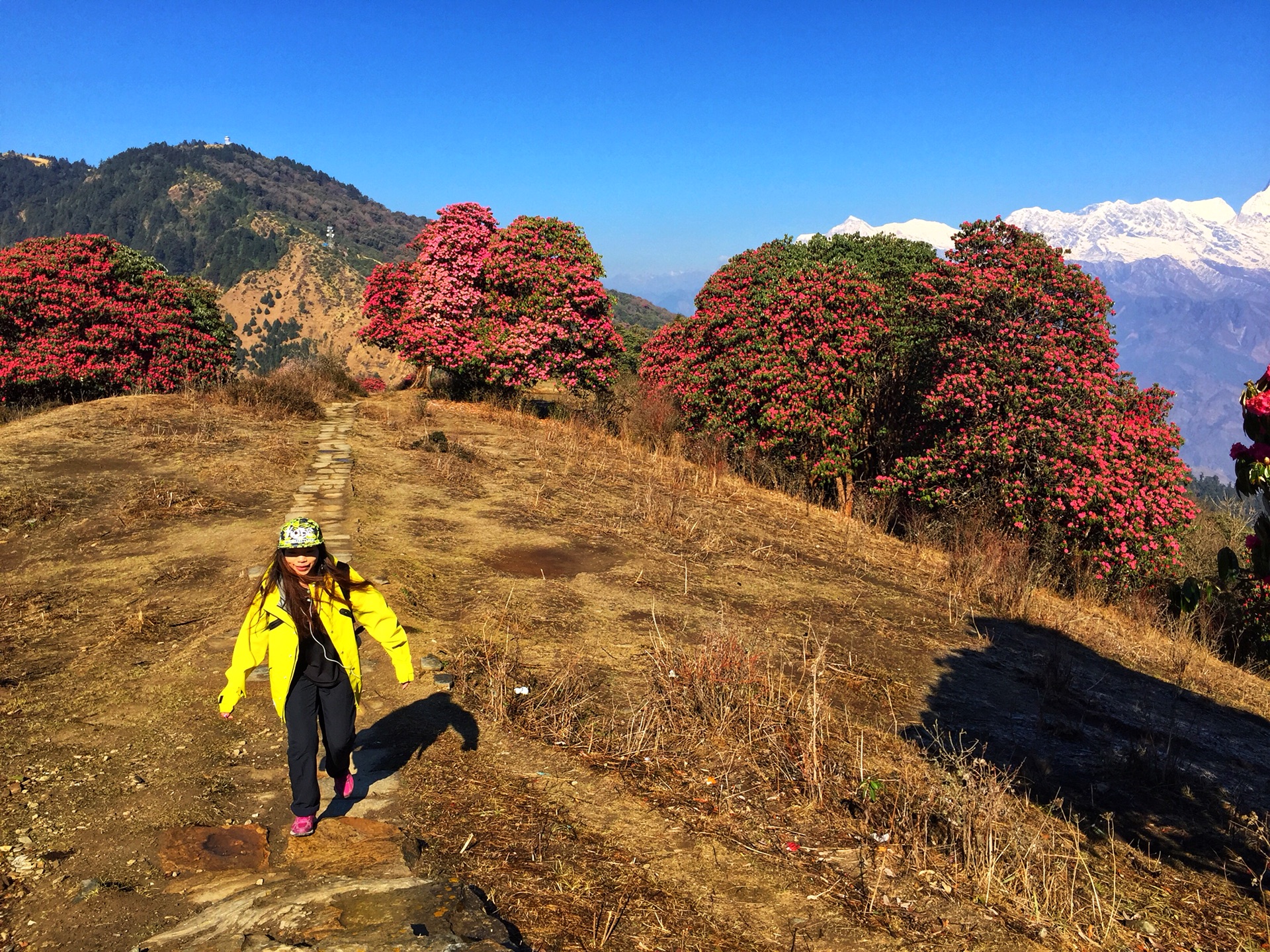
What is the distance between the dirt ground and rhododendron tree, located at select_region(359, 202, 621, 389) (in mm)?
6862

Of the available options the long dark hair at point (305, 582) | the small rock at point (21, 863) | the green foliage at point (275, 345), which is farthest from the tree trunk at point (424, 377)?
the green foliage at point (275, 345)

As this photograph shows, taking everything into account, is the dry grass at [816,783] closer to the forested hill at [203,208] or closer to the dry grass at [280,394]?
the dry grass at [280,394]

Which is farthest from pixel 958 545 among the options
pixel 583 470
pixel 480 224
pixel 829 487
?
pixel 480 224

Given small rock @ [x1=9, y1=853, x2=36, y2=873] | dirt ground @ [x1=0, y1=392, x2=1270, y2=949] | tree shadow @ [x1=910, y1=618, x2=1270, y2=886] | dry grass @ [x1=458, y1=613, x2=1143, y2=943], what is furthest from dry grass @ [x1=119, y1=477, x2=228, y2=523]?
tree shadow @ [x1=910, y1=618, x2=1270, y2=886]

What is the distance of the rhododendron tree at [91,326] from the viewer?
53.6 feet

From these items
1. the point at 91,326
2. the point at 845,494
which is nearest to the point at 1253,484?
the point at 845,494

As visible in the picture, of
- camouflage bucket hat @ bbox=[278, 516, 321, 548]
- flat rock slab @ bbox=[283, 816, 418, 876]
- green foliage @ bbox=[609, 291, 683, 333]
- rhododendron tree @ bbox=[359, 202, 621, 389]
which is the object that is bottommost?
flat rock slab @ bbox=[283, 816, 418, 876]

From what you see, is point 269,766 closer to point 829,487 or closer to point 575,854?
point 575,854

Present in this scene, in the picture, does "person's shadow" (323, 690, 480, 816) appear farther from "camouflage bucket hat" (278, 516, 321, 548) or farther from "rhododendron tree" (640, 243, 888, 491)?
"rhododendron tree" (640, 243, 888, 491)

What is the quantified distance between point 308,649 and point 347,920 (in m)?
1.25

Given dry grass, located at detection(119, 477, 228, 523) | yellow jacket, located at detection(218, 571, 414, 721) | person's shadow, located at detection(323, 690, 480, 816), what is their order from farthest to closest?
dry grass, located at detection(119, 477, 228, 523) < person's shadow, located at detection(323, 690, 480, 816) < yellow jacket, located at detection(218, 571, 414, 721)

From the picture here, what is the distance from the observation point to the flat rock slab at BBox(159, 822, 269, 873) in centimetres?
338

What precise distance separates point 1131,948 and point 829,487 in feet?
41.8

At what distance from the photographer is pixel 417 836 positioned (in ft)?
12.0
